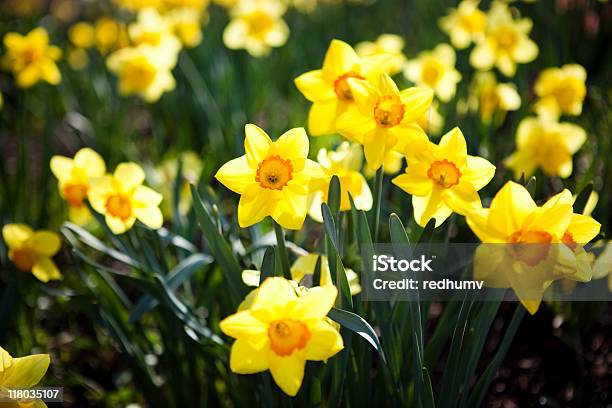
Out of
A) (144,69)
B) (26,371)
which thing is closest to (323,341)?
(26,371)

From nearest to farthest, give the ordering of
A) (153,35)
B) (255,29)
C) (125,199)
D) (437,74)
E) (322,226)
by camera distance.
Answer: (125,199)
(322,226)
(437,74)
(153,35)
(255,29)

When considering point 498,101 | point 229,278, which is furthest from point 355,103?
point 498,101

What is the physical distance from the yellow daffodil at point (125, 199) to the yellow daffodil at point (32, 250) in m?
0.25

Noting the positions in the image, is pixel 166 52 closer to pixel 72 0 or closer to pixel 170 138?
pixel 170 138

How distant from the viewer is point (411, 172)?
1215 millimetres

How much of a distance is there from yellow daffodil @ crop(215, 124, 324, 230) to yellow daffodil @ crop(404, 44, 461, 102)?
1.18 m

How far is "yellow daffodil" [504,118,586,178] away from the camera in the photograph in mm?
1817

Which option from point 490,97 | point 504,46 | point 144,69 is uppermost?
point 144,69

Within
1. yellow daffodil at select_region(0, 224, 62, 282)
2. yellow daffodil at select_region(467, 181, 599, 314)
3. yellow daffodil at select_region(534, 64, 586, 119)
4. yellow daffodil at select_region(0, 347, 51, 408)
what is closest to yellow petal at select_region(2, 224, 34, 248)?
yellow daffodil at select_region(0, 224, 62, 282)

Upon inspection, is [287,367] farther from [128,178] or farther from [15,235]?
[15,235]

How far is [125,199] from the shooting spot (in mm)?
1570

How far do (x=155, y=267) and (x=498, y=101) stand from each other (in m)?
1.40

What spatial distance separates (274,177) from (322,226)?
858 mm

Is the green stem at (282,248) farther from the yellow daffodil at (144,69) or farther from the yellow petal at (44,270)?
the yellow daffodil at (144,69)
